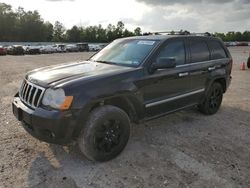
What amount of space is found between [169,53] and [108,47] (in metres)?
1.30

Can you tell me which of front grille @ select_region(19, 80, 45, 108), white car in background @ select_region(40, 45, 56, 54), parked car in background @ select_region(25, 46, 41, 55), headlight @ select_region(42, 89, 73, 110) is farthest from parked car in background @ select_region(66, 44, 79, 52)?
headlight @ select_region(42, 89, 73, 110)

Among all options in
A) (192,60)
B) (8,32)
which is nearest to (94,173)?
(192,60)

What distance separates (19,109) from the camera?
4.11m

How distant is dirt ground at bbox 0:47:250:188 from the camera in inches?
144

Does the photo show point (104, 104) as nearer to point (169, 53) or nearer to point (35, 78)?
point (35, 78)

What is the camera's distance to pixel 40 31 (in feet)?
302

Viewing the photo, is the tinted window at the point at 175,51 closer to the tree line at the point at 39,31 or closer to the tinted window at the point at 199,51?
the tinted window at the point at 199,51

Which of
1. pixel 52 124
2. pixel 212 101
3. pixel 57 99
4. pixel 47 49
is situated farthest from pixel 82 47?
pixel 52 124

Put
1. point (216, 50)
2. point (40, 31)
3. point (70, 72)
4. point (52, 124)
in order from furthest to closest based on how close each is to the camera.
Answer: point (40, 31)
point (216, 50)
point (70, 72)
point (52, 124)

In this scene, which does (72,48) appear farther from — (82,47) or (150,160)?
(150,160)

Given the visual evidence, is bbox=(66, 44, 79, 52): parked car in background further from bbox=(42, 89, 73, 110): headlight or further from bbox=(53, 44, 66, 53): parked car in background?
bbox=(42, 89, 73, 110): headlight

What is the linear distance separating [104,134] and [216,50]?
3523 mm

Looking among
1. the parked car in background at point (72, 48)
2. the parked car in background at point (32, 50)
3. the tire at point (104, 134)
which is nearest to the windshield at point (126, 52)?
the tire at point (104, 134)

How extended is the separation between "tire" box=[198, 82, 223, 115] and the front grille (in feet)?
11.7
